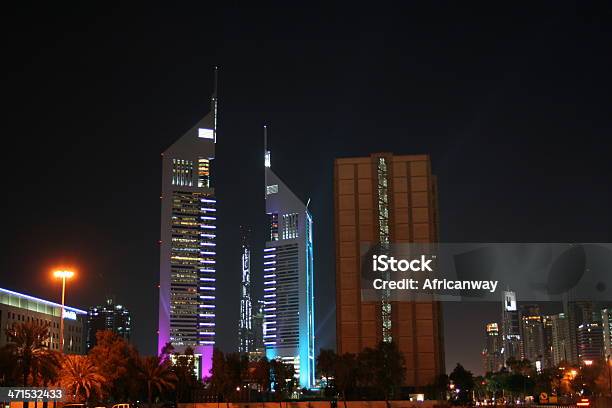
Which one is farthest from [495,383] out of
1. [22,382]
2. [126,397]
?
[22,382]

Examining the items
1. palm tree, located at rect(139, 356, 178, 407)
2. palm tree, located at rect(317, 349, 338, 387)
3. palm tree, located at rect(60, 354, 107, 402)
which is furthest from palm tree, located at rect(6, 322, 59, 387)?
palm tree, located at rect(317, 349, 338, 387)

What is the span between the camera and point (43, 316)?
150000 mm

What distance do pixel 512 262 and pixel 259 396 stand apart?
218ft

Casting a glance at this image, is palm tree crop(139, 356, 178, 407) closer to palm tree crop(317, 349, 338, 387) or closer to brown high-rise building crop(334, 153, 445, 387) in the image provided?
palm tree crop(317, 349, 338, 387)

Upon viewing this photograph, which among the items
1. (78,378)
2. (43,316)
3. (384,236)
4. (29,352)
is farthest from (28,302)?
(29,352)

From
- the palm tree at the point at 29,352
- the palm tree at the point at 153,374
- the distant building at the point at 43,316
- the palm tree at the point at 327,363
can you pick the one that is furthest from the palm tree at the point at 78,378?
the distant building at the point at 43,316

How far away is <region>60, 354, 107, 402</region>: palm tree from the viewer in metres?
63.1

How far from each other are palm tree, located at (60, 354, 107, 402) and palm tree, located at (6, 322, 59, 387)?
21.2 ft

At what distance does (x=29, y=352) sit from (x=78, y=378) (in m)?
8.78

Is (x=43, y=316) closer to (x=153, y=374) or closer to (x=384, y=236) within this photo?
(x=153, y=374)

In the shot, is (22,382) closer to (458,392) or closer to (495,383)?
(458,392)

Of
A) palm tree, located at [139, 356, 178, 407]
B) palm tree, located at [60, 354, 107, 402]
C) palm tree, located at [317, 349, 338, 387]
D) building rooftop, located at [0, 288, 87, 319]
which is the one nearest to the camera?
palm tree, located at [60, 354, 107, 402]

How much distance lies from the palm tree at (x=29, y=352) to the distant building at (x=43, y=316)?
50332mm

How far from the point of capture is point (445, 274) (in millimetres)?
83188
